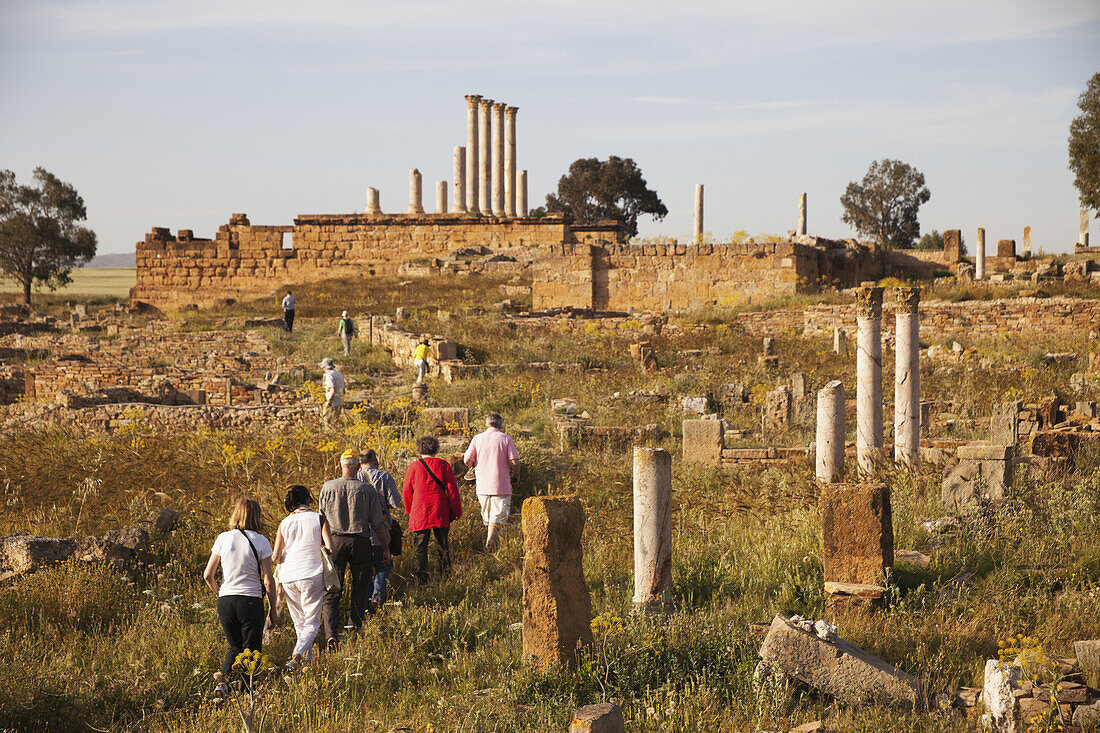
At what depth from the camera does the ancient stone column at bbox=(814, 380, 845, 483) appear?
9070mm

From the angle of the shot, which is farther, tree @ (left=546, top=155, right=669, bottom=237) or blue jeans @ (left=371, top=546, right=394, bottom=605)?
tree @ (left=546, top=155, right=669, bottom=237)

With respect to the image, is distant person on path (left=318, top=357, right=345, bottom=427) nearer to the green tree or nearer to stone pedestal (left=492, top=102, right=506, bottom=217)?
stone pedestal (left=492, top=102, right=506, bottom=217)

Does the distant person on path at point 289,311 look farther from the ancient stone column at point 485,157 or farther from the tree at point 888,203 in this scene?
the tree at point 888,203

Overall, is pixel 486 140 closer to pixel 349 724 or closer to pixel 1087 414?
pixel 1087 414

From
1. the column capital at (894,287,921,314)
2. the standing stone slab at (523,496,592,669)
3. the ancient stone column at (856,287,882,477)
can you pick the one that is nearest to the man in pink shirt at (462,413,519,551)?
the standing stone slab at (523,496,592,669)

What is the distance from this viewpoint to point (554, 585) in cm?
546

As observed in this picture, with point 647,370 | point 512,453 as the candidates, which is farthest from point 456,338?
point 512,453

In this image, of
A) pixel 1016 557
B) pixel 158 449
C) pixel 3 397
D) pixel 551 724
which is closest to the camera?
pixel 551 724

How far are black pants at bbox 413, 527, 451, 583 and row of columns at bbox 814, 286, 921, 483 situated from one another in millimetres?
3822

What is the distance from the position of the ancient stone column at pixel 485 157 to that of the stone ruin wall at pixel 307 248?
475 centimetres

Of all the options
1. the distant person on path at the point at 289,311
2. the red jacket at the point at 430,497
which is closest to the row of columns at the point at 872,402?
the red jacket at the point at 430,497

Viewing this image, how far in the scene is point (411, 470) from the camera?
7.84m

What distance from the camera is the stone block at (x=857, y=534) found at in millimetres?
6199

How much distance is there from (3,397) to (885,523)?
50.6 ft
